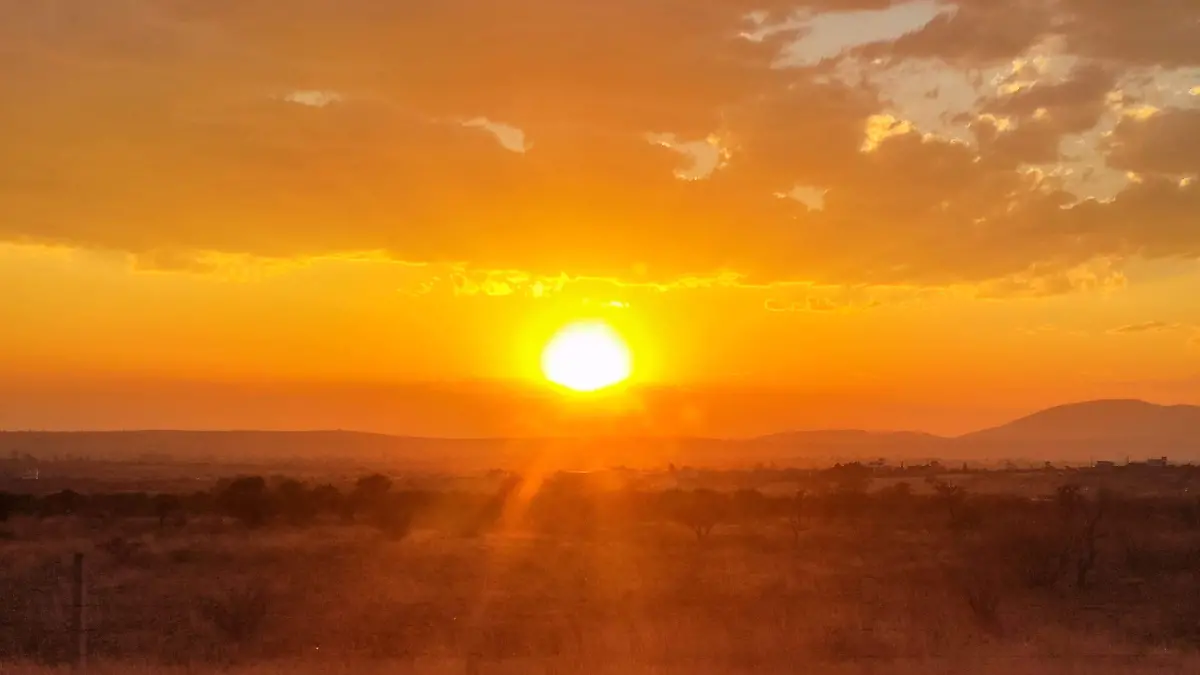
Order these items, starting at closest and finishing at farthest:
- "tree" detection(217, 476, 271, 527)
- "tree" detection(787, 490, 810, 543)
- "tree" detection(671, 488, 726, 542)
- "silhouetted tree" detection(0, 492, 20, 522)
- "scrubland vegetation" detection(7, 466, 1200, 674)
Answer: "scrubland vegetation" detection(7, 466, 1200, 674) → "tree" detection(787, 490, 810, 543) → "tree" detection(671, 488, 726, 542) → "tree" detection(217, 476, 271, 527) → "silhouetted tree" detection(0, 492, 20, 522)

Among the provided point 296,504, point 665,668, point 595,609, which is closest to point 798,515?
point 296,504

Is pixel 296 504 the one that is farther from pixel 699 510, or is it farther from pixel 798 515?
pixel 798 515

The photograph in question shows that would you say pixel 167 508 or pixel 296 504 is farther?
pixel 296 504

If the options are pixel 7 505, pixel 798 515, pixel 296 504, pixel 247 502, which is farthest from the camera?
pixel 296 504

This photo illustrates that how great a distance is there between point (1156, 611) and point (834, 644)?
902cm

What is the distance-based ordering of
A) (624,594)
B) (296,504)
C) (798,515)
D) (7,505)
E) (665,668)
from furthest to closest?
1. (296,504)
2. (7,505)
3. (798,515)
4. (624,594)
5. (665,668)

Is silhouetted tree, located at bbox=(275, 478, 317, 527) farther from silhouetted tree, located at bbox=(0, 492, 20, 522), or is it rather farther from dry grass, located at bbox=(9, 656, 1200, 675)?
dry grass, located at bbox=(9, 656, 1200, 675)

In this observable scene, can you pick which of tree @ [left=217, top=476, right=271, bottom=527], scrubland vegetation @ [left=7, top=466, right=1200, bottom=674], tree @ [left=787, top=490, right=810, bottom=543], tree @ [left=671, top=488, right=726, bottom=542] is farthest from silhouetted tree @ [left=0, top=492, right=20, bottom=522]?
tree @ [left=787, top=490, right=810, bottom=543]

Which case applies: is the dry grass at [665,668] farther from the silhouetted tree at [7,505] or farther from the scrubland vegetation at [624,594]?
the silhouetted tree at [7,505]

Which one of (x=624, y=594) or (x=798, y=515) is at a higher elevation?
(x=798, y=515)

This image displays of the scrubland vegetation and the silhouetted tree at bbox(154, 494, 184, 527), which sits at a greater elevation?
the silhouetted tree at bbox(154, 494, 184, 527)

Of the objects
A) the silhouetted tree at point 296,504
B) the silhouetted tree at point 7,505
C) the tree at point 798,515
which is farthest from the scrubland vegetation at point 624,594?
the silhouetted tree at point 7,505

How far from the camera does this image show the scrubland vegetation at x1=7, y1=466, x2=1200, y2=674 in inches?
724

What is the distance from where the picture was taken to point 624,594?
85.4ft
